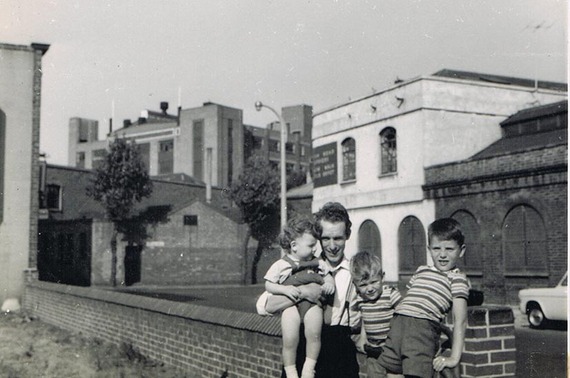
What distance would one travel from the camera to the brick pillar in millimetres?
4395

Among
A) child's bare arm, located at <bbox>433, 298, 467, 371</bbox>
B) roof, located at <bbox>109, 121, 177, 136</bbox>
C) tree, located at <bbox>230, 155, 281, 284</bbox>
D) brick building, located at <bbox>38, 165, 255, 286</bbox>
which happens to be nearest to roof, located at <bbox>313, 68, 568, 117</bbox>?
tree, located at <bbox>230, 155, 281, 284</bbox>

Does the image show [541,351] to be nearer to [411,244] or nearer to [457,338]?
[457,338]

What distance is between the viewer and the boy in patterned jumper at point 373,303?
3.89m

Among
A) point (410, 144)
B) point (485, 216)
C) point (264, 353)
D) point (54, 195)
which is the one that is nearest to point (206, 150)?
point (54, 195)

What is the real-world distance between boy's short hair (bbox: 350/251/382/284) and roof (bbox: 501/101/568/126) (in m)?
20.8

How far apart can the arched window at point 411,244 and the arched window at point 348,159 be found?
3.89 meters

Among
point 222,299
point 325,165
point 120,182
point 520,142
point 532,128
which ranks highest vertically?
point 532,128

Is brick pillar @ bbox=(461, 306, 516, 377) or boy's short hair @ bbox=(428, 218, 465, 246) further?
brick pillar @ bbox=(461, 306, 516, 377)

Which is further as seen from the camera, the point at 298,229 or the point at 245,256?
the point at 245,256

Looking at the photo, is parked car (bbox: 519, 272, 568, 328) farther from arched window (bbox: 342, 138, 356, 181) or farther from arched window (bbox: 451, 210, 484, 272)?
arched window (bbox: 342, 138, 356, 181)

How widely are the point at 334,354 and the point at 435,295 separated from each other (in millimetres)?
992

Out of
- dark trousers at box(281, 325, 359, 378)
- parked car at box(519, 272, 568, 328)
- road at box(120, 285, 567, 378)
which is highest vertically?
dark trousers at box(281, 325, 359, 378)

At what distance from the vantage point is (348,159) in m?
28.1

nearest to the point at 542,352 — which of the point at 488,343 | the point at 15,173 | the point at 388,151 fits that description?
the point at 488,343
